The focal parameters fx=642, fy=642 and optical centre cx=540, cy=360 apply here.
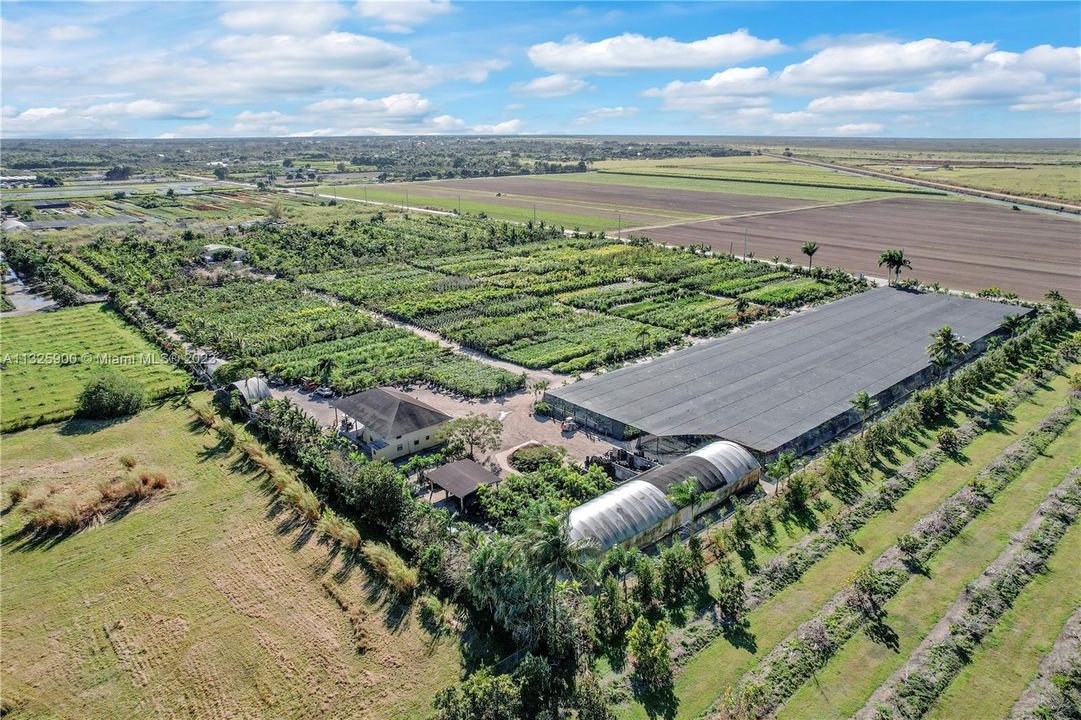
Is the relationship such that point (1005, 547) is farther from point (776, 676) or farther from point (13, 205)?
point (13, 205)

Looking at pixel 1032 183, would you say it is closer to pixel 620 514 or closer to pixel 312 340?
pixel 312 340

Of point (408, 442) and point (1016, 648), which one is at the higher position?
point (408, 442)

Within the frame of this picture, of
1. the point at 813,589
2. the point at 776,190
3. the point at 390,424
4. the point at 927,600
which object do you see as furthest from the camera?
the point at 776,190

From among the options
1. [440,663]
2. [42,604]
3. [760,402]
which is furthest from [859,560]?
[42,604]

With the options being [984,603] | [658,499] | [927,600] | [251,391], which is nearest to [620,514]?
[658,499]

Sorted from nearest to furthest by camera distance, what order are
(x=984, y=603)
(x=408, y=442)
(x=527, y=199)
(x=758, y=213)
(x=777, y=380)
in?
(x=984, y=603)
(x=408, y=442)
(x=777, y=380)
(x=758, y=213)
(x=527, y=199)

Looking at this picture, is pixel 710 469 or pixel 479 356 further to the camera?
pixel 479 356

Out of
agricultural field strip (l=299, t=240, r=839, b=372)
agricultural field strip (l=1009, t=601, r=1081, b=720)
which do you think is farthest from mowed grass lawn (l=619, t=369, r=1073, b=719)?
agricultural field strip (l=299, t=240, r=839, b=372)

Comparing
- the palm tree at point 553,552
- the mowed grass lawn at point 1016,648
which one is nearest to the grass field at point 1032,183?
the mowed grass lawn at point 1016,648

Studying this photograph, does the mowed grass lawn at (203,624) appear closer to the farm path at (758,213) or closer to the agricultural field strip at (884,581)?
the agricultural field strip at (884,581)

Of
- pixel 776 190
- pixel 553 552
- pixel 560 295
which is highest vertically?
pixel 776 190
